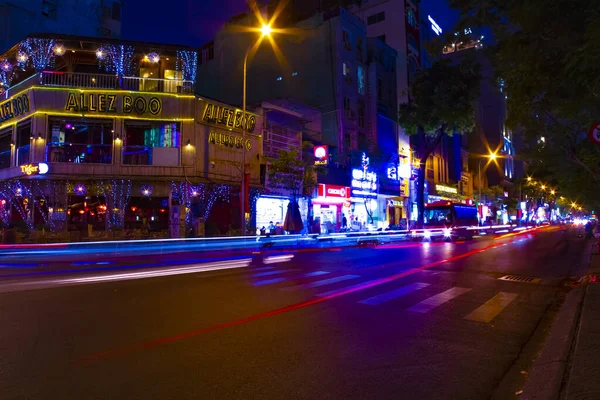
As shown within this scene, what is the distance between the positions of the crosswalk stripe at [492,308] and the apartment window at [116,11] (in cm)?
4611

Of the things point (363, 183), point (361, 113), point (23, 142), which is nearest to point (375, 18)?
point (361, 113)

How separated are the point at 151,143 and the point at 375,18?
115ft

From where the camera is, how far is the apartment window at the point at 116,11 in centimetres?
4362

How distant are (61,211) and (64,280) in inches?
559

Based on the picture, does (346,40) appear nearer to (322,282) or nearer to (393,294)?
(322,282)

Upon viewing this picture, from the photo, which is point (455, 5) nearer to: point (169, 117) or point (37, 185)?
point (169, 117)

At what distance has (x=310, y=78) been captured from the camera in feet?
128

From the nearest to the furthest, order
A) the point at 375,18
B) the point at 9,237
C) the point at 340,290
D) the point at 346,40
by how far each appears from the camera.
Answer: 1. the point at 340,290
2. the point at 9,237
3. the point at 346,40
4. the point at 375,18

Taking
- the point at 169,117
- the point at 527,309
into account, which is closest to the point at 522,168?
the point at 169,117

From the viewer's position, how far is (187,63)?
27.2 meters

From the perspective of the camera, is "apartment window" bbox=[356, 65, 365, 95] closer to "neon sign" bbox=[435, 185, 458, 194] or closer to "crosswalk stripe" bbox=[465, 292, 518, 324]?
"neon sign" bbox=[435, 185, 458, 194]

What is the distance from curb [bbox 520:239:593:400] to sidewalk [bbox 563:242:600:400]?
89 mm

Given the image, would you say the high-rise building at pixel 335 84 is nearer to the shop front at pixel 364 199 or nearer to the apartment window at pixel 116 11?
the shop front at pixel 364 199

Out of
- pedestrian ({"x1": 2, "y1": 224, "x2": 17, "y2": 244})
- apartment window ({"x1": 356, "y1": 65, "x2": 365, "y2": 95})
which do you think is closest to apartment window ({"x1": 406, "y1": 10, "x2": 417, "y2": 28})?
apartment window ({"x1": 356, "y1": 65, "x2": 365, "y2": 95})
